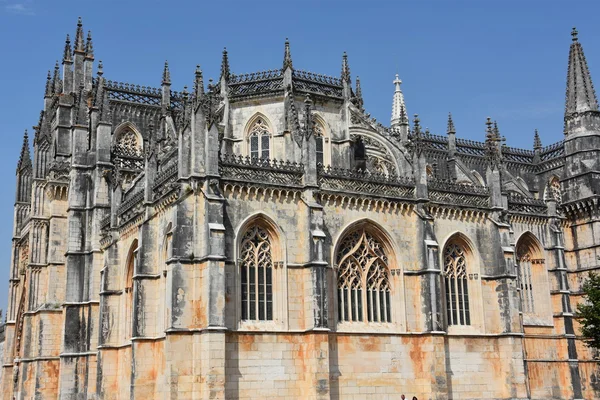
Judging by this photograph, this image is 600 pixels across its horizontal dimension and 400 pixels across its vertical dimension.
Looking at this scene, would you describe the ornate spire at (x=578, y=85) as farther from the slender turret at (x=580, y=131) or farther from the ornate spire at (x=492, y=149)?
the ornate spire at (x=492, y=149)

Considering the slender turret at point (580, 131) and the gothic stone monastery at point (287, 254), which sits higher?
the slender turret at point (580, 131)

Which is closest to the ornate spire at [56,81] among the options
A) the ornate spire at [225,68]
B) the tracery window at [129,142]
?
the tracery window at [129,142]

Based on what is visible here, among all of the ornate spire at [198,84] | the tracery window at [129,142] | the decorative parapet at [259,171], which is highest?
the tracery window at [129,142]

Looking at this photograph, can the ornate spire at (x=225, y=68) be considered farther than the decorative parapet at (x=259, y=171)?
Yes

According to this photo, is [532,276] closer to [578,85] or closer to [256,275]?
[578,85]

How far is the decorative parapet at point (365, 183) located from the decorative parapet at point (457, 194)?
3.98ft

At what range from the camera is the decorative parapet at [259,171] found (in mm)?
29703

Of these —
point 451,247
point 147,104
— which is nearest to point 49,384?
point 147,104

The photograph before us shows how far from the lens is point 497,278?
35.1 metres

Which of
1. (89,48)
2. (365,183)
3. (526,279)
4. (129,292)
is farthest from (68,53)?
(526,279)

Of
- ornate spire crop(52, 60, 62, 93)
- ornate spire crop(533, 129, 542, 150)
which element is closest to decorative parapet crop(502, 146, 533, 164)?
ornate spire crop(533, 129, 542, 150)

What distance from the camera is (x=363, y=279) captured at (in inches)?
1280

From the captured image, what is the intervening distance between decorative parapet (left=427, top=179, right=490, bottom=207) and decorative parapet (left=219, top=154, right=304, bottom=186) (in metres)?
7.03

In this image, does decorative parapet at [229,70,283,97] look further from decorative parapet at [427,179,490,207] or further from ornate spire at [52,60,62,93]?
ornate spire at [52,60,62,93]
